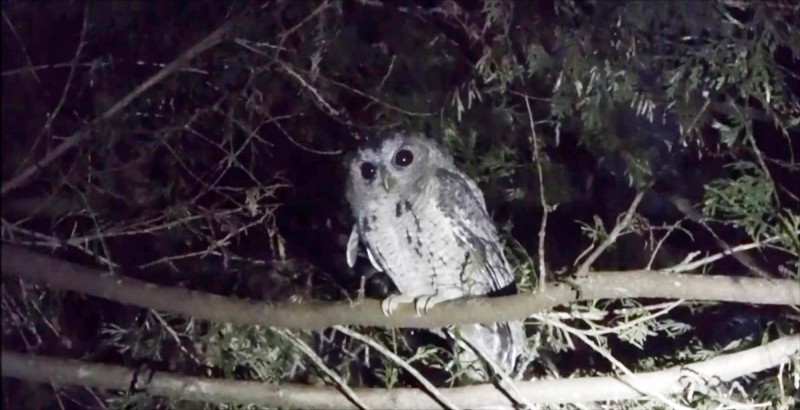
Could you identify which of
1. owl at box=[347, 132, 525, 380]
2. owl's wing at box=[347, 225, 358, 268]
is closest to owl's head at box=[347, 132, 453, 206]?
owl at box=[347, 132, 525, 380]

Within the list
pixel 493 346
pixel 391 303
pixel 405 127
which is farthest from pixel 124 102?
pixel 493 346

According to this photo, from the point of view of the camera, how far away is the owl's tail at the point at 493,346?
60.5 inches

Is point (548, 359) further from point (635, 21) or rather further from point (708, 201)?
point (635, 21)

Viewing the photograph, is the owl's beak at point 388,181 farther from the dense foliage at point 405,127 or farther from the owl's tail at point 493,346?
the owl's tail at point 493,346

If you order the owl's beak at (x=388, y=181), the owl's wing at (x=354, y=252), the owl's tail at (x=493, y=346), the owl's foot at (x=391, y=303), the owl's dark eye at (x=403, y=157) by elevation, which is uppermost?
the owl's dark eye at (x=403, y=157)

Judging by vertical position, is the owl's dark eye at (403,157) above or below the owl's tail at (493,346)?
above

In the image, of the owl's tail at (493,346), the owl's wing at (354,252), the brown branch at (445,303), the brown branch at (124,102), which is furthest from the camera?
the owl's wing at (354,252)

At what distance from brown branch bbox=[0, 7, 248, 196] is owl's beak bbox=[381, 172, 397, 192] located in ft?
1.34

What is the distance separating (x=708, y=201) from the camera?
1.51 metres

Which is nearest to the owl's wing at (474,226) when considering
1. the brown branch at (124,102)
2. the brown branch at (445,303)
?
the brown branch at (445,303)

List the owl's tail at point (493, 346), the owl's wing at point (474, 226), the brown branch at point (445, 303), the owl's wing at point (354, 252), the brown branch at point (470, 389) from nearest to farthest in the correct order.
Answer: the brown branch at point (445, 303) → the brown branch at point (470, 389) → the owl's tail at point (493, 346) → the owl's wing at point (474, 226) → the owl's wing at point (354, 252)

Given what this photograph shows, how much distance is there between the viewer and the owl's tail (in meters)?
1.54

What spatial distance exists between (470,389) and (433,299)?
17cm

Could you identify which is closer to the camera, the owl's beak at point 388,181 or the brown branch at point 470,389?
the brown branch at point 470,389
